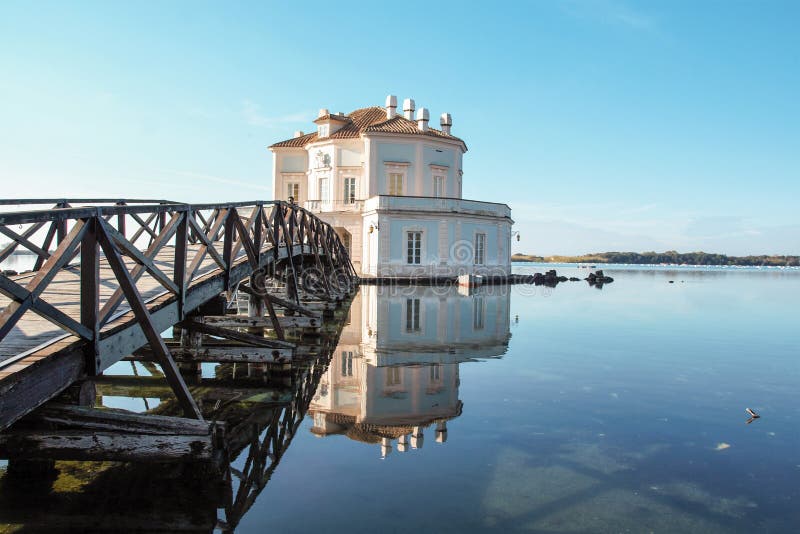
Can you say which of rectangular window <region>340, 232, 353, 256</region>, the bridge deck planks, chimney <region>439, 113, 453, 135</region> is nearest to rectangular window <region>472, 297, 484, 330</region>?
the bridge deck planks

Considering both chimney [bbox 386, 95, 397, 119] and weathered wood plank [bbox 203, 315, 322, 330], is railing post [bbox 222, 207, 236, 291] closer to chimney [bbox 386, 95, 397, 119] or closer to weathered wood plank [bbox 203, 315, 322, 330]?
weathered wood plank [bbox 203, 315, 322, 330]

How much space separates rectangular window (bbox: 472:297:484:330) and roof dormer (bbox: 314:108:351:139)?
21043mm

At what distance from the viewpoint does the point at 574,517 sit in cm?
369

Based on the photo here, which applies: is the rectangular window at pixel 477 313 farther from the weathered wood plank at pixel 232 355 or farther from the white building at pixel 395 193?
the white building at pixel 395 193

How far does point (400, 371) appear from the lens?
821cm

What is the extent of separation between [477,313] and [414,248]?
15415mm

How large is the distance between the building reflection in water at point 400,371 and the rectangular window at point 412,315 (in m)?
0.02

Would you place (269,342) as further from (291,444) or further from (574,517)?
(574,517)

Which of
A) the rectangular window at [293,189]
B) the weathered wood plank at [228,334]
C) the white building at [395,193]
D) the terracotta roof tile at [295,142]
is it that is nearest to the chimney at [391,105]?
the white building at [395,193]

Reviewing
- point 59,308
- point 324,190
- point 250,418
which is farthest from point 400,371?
point 324,190

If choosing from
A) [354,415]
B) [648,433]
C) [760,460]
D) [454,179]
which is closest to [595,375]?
[648,433]

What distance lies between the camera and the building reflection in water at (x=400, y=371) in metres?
5.58

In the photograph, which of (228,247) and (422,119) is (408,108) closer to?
(422,119)

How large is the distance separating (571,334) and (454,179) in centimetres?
2522
